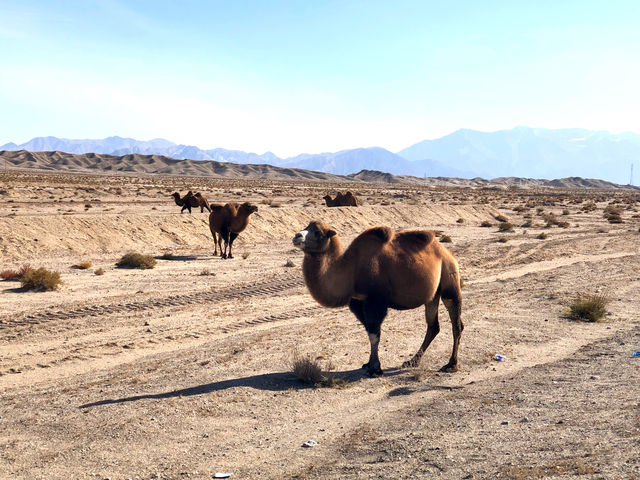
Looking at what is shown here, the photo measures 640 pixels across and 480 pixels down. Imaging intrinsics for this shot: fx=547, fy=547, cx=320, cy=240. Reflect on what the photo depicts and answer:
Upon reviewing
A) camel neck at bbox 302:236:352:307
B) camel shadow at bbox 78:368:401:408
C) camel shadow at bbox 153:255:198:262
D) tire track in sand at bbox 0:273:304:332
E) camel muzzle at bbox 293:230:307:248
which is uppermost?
camel muzzle at bbox 293:230:307:248

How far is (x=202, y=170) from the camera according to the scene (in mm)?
161250

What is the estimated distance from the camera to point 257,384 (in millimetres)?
8273

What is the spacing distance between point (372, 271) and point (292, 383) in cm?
212

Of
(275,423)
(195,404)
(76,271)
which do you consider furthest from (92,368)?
(76,271)

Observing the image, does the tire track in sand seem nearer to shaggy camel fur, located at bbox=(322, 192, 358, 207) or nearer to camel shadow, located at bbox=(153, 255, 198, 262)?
camel shadow, located at bbox=(153, 255, 198, 262)

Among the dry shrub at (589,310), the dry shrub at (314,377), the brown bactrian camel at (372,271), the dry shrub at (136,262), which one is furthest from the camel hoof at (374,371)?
the dry shrub at (136,262)

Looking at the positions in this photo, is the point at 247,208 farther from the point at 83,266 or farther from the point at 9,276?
the point at 9,276

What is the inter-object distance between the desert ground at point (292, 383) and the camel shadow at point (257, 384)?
5 cm

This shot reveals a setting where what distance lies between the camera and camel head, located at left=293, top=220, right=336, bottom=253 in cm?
774

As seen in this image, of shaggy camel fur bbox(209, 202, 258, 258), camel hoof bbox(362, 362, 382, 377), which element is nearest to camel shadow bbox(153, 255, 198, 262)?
shaggy camel fur bbox(209, 202, 258, 258)

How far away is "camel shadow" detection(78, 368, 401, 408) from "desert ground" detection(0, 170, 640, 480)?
0.15ft

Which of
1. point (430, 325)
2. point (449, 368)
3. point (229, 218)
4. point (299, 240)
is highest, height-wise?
point (299, 240)

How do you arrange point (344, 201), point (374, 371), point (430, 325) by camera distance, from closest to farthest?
point (374, 371)
point (430, 325)
point (344, 201)

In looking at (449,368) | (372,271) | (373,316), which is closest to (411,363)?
(449,368)
